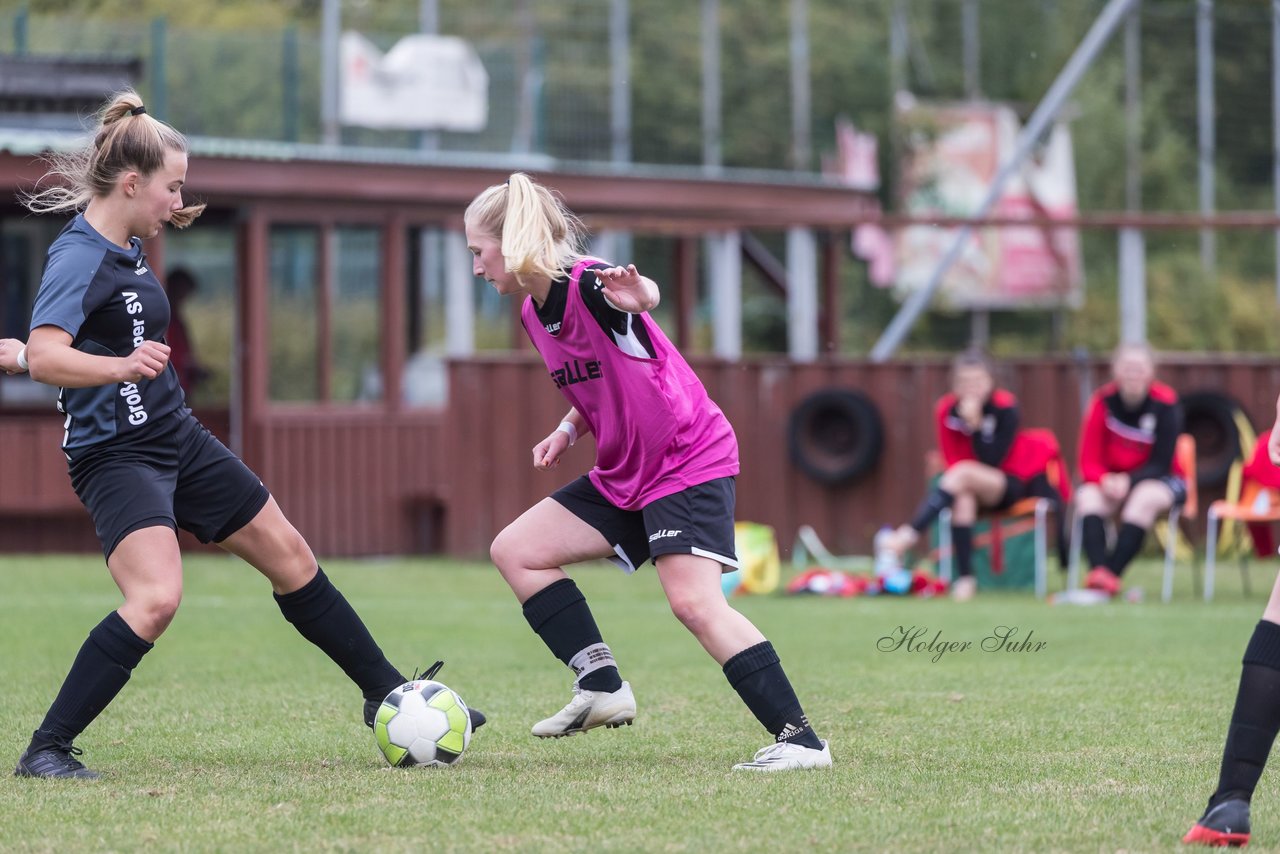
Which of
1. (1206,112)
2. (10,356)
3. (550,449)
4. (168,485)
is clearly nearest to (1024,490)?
(550,449)

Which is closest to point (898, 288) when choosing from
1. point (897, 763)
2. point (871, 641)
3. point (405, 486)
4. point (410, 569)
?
point (405, 486)

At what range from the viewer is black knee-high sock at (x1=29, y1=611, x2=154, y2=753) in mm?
5422

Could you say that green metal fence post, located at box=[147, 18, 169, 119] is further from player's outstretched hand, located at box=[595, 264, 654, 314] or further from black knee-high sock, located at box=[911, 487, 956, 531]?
player's outstretched hand, located at box=[595, 264, 654, 314]

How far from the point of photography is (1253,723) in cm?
439

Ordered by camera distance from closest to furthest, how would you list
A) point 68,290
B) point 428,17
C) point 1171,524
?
point 68,290 < point 1171,524 < point 428,17

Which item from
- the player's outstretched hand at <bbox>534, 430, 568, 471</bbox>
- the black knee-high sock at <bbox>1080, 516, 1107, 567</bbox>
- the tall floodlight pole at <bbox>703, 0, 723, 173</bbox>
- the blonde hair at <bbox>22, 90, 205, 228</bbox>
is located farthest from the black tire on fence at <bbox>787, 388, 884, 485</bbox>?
the tall floodlight pole at <bbox>703, 0, 723, 173</bbox>

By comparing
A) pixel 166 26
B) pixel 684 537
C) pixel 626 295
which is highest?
pixel 166 26

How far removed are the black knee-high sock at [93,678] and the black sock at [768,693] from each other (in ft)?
5.64

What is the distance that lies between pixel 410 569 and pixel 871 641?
5958 mm

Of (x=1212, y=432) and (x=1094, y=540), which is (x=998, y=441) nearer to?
(x=1094, y=540)

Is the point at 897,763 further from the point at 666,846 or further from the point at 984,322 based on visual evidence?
the point at 984,322

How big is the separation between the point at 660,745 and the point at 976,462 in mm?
6877

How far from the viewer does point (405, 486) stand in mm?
17656

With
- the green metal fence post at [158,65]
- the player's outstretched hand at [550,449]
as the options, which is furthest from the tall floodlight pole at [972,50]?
the player's outstretched hand at [550,449]
